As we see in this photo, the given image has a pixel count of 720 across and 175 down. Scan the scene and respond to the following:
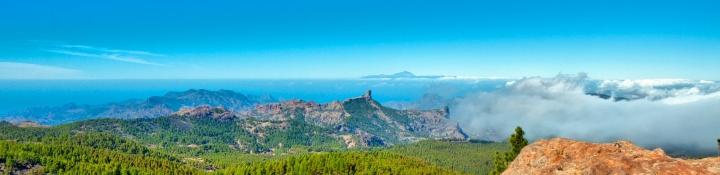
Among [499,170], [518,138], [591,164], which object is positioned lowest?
[499,170]

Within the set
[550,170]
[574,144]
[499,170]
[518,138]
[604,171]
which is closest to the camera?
[604,171]

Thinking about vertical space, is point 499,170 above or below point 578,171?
below

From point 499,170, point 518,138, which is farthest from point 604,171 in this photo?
point 499,170

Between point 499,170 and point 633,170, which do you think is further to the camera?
point 499,170

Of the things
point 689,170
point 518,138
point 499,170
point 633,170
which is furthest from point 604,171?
point 499,170

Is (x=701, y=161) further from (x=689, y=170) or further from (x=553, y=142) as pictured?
(x=553, y=142)

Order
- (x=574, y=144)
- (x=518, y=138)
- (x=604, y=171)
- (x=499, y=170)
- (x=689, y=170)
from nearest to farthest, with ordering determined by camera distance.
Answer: (x=689, y=170) → (x=604, y=171) → (x=574, y=144) → (x=518, y=138) → (x=499, y=170)
